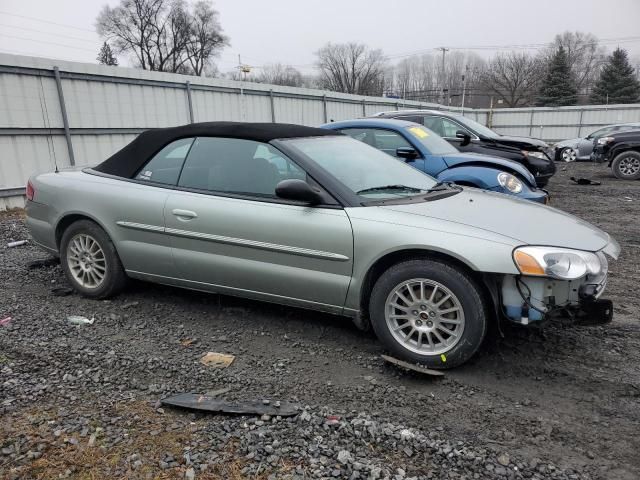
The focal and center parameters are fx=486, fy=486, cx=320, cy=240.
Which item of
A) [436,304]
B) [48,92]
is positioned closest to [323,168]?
[436,304]

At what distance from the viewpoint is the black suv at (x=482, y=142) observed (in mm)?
9180

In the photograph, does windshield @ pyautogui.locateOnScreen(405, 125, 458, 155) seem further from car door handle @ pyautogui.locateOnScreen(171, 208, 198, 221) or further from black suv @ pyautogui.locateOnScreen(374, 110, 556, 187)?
car door handle @ pyautogui.locateOnScreen(171, 208, 198, 221)

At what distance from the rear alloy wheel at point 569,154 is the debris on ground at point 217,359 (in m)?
20.4

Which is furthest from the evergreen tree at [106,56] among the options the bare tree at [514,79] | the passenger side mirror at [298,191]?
the passenger side mirror at [298,191]

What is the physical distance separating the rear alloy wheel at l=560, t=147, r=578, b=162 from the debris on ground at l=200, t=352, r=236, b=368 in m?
20.4

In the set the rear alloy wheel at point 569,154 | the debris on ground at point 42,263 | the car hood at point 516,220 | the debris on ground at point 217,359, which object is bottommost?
the rear alloy wheel at point 569,154

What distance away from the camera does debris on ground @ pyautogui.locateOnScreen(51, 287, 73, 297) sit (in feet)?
14.6

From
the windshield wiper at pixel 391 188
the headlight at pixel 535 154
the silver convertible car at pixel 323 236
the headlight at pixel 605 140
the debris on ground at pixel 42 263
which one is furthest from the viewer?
the headlight at pixel 605 140

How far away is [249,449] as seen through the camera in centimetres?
235

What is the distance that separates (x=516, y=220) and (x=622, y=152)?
12.4 meters

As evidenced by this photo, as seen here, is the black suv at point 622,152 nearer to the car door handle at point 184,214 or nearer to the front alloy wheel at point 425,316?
the front alloy wheel at point 425,316

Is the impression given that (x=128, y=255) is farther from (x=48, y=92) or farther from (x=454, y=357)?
(x=48, y=92)

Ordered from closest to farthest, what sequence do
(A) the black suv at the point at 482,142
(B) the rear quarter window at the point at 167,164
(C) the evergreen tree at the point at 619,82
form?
(B) the rear quarter window at the point at 167,164 < (A) the black suv at the point at 482,142 < (C) the evergreen tree at the point at 619,82

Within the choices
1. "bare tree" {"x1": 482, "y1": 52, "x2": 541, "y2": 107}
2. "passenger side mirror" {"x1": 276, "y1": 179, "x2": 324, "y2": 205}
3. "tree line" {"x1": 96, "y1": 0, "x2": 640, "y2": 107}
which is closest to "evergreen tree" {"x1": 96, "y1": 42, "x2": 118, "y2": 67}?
"tree line" {"x1": 96, "y1": 0, "x2": 640, "y2": 107}
